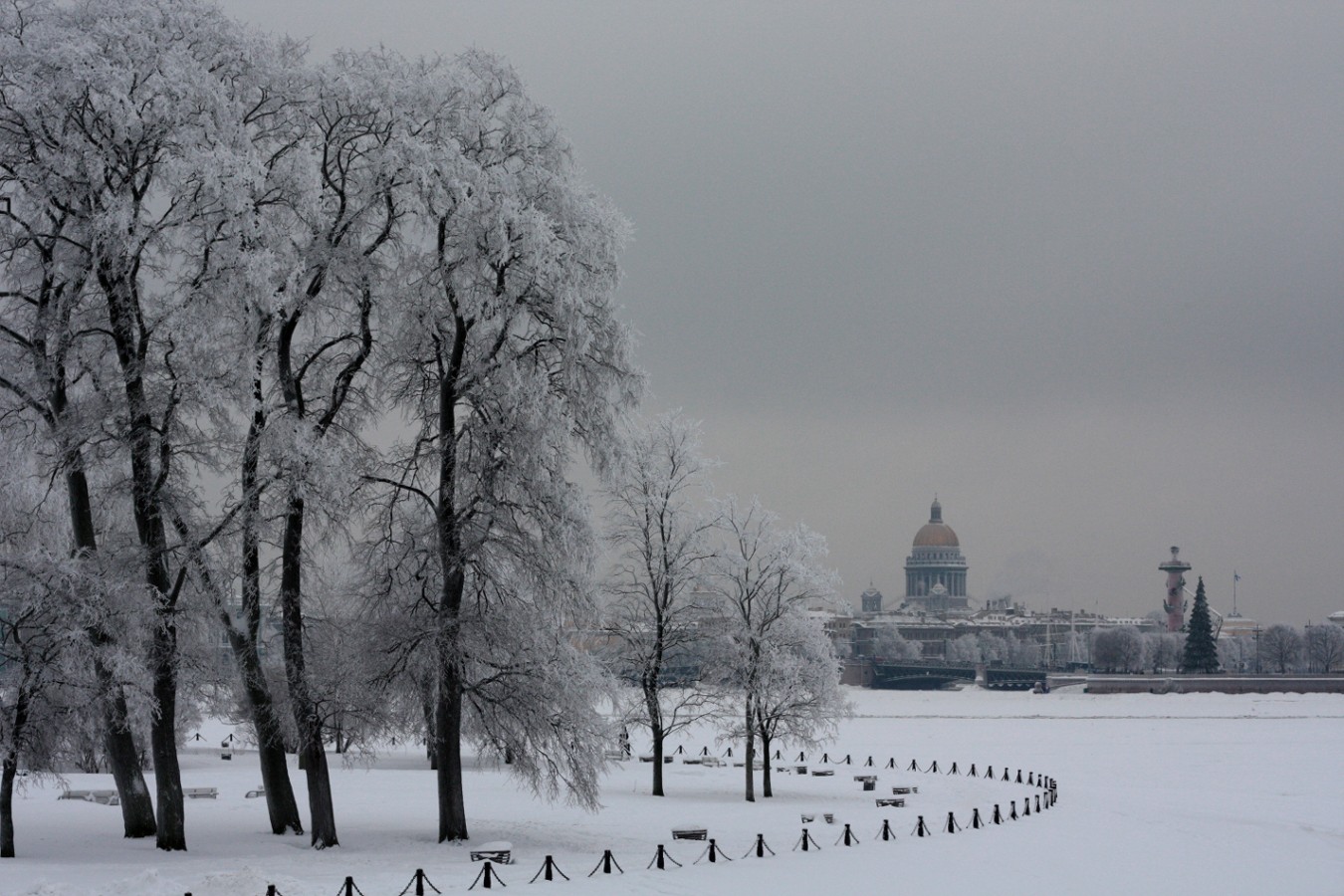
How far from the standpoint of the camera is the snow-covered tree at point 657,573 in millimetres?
45281

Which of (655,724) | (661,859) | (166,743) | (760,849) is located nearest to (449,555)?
(166,743)

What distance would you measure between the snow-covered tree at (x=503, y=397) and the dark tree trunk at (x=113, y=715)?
224 inches

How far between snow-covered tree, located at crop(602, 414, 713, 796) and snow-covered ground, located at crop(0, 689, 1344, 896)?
378 cm

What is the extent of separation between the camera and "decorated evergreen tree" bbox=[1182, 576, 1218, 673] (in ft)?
567

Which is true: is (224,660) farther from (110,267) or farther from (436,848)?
(110,267)

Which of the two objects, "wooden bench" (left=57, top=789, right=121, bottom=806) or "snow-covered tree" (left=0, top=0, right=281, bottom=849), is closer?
"snow-covered tree" (left=0, top=0, right=281, bottom=849)

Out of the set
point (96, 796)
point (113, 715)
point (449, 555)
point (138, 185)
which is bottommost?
point (96, 796)

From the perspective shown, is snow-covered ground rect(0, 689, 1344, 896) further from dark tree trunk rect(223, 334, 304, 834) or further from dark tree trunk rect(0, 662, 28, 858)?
dark tree trunk rect(223, 334, 304, 834)

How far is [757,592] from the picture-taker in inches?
1864

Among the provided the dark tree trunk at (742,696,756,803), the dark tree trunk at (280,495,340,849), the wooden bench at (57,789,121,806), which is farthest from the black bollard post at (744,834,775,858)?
the wooden bench at (57,789,121,806)

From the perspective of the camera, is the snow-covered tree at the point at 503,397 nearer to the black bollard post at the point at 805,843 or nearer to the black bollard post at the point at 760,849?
the black bollard post at the point at 760,849

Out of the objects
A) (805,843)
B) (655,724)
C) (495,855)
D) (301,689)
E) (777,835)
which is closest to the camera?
(495,855)

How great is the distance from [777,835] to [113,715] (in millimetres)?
15117

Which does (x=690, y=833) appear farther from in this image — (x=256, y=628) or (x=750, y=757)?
(x=750, y=757)
